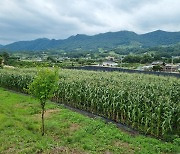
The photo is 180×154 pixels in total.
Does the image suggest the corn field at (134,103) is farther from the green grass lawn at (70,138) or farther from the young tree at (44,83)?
the young tree at (44,83)

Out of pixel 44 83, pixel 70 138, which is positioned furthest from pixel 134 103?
pixel 44 83

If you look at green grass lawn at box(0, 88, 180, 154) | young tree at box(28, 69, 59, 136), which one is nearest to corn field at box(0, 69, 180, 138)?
green grass lawn at box(0, 88, 180, 154)

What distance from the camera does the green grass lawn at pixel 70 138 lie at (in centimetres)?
1222

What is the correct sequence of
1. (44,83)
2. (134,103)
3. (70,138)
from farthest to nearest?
(134,103)
(44,83)
(70,138)

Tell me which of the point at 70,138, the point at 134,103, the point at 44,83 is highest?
the point at 44,83

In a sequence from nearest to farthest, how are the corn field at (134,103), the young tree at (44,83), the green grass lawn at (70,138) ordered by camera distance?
the green grass lawn at (70,138)
the young tree at (44,83)
the corn field at (134,103)

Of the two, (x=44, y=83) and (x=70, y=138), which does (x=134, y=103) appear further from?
(x=44, y=83)

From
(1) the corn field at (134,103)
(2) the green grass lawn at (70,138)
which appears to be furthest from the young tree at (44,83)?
(1) the corn field at (134,103)

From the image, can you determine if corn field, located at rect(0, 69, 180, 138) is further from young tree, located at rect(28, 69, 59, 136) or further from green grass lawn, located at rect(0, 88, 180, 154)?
young tree, located at rect(28, 69, 59, 136)

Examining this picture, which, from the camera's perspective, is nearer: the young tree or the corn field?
the young tree

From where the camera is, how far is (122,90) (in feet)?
64.3

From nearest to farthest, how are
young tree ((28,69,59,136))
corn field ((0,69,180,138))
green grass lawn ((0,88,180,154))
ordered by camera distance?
green grass lawn ((0,88,180,154)), young tree ((28,69,59,136)), corn field ((0,69,180,138))

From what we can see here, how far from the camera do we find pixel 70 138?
44.9ft

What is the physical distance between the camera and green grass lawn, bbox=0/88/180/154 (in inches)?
481
